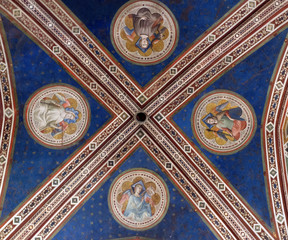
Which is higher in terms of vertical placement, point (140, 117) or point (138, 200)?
point (140, 117)

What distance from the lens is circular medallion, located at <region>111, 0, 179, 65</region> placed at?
10820mm

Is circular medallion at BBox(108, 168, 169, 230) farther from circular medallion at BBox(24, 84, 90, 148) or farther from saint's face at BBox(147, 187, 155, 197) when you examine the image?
circular medallion at BBox(24, 84, 90, 148)

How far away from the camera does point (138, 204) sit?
11.6 meters

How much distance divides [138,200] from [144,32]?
504cm

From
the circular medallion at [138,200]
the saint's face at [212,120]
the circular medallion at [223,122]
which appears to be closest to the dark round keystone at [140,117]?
the circular medallion at [223,122]

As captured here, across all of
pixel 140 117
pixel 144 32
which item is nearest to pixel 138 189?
pixel 140 117

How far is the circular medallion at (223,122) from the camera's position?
11570mm

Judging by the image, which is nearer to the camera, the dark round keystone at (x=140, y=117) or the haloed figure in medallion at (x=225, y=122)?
the haloed figure in medallion at (x=225, y=122)

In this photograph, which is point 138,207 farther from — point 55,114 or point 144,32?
point 144,32

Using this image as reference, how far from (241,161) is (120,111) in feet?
13.2

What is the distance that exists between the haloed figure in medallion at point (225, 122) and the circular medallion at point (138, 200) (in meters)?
2.30

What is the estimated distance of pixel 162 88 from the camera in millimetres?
11594

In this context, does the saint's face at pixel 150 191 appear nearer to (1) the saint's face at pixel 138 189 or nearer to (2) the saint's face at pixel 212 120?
(1) the saint's face at pixel 138 189

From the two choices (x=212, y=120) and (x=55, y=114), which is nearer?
(x=55, y=114)
